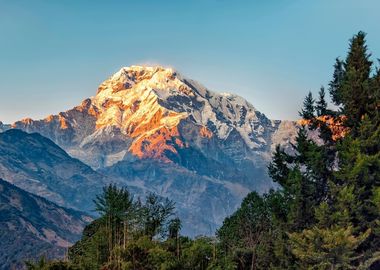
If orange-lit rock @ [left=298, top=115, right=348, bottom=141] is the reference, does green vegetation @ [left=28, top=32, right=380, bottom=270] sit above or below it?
below

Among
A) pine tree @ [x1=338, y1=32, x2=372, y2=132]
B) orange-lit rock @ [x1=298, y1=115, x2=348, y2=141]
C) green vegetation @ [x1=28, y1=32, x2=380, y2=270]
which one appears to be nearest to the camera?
green vegetation @ [x1=28, y1=32, x2=380, y2=270]

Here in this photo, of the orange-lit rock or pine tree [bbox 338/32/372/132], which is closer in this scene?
pine tree [bbox 338/32/372/132]

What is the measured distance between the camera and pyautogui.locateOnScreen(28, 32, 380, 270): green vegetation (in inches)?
3110

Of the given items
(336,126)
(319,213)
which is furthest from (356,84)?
(319,213)

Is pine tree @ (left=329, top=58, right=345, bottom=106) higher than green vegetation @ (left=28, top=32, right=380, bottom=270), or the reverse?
pine tree @ (left=329, top=58, right=345, bottom=106)

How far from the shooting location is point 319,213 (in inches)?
3172

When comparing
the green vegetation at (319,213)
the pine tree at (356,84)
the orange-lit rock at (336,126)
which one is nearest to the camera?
the green vegetation at (319,213)

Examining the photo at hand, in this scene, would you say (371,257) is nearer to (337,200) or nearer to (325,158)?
(337,200)

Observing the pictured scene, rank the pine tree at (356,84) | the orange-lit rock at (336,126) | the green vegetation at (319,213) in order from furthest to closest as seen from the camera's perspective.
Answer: the orange-lit rock at (336,126) < the pine tree at (356,84) < the green vegetation at (319,213)

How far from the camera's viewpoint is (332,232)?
7375 cm

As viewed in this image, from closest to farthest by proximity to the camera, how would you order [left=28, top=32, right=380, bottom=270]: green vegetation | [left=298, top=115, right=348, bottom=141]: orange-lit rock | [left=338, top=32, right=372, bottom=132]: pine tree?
[left=28, top=32, right=380, bottom=270]: green vegetation
[left=338, top=32, right=372, bottom=132]: pine tree
[left=298, top=115, right=348, bottom=141]: orange-lit rock

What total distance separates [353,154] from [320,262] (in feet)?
56.9

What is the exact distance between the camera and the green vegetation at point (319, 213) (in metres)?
79.0

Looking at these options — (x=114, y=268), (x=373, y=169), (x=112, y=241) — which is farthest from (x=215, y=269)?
(x=112, y=241)
